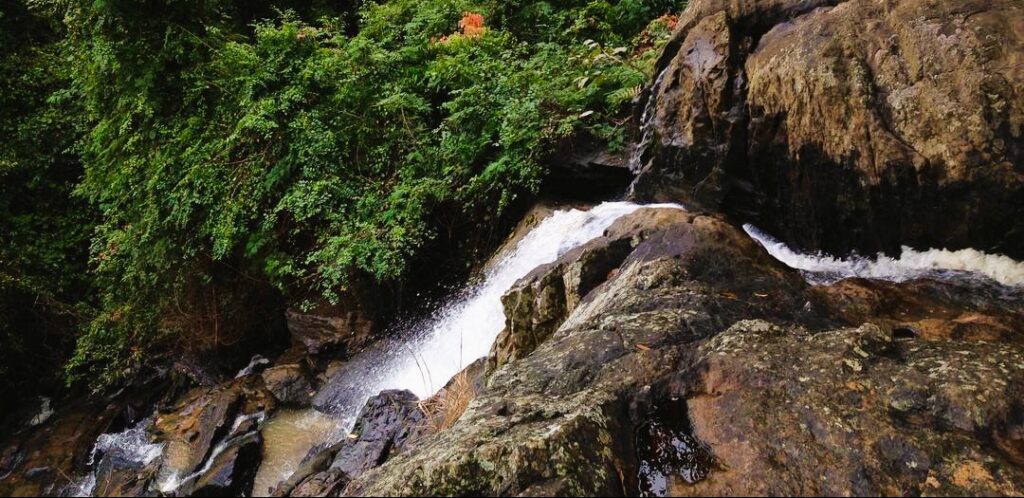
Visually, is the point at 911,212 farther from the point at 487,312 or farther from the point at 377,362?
the point at 377,362

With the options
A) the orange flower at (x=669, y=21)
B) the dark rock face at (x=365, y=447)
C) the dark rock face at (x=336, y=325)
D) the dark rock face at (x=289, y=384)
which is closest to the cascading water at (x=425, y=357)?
the dark rock face at (x=289, y=384)

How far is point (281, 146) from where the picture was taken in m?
8.24

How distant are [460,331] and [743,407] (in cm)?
432

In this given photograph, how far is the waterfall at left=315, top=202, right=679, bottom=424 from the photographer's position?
20.4 ft

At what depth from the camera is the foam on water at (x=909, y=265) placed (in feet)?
14.0

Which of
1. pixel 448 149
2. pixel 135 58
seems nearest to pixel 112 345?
pixel 135 58

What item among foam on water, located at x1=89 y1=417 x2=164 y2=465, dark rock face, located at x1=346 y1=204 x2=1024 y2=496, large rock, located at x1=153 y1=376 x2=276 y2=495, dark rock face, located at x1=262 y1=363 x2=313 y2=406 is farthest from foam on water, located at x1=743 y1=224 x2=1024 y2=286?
foam on water, located at x1=89 y1=417 x2=164 y2=465

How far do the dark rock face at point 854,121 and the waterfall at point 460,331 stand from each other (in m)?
1.16

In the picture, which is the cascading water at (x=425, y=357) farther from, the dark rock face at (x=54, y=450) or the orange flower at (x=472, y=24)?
the orange flower at (x=472, y=24)

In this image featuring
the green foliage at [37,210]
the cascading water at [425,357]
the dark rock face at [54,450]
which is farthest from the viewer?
the green foliage at [37,210]

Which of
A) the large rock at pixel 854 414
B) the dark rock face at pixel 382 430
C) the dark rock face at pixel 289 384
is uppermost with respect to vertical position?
the large rock at pixel 854 414

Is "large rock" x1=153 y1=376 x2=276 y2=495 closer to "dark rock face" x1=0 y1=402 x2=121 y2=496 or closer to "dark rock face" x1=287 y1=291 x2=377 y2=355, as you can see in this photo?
"dark rock face" x1=287 y1=291 x2=377 y2=355

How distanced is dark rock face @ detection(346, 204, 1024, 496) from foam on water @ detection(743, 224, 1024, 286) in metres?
0.39

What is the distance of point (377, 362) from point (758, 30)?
5524 millimetres
